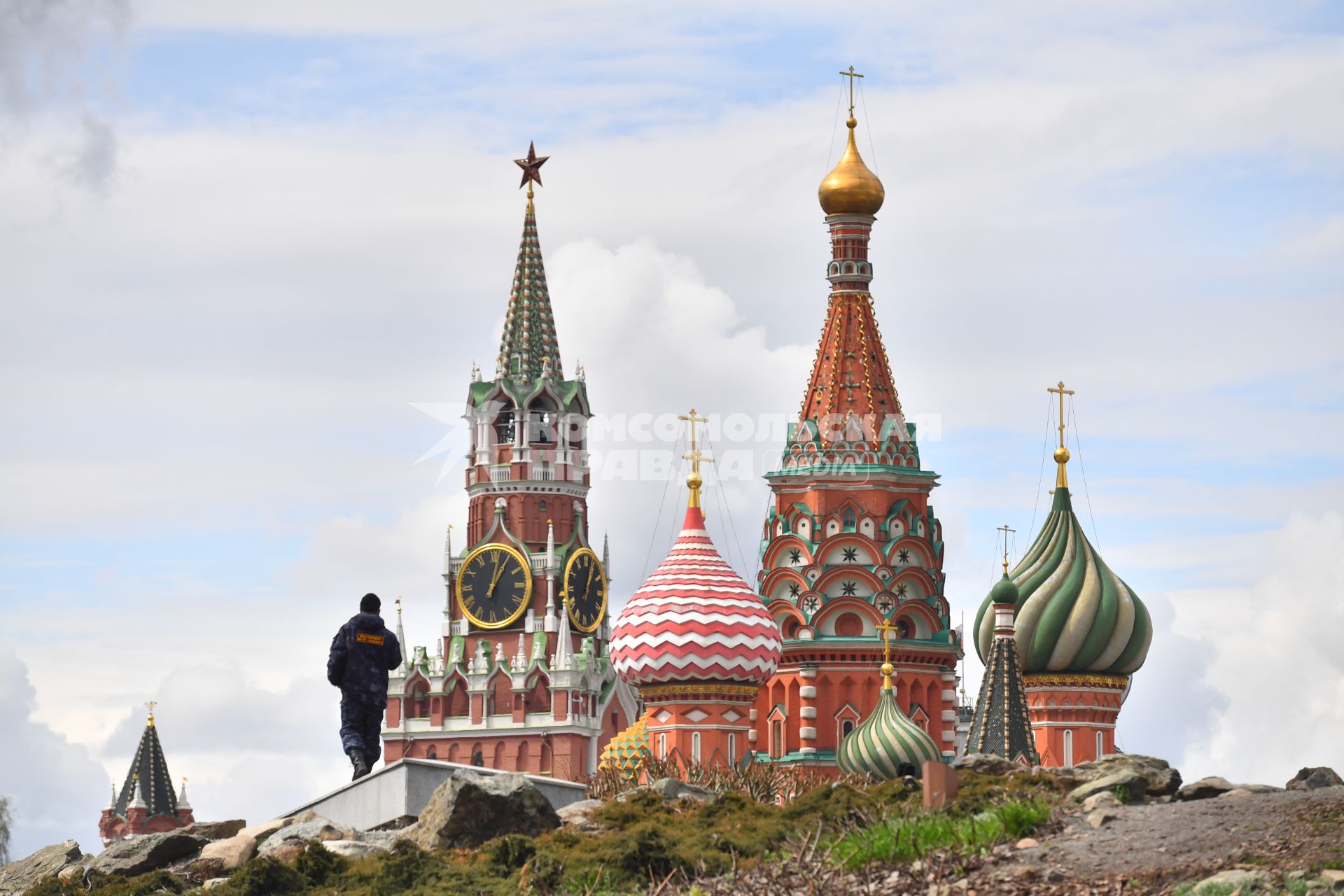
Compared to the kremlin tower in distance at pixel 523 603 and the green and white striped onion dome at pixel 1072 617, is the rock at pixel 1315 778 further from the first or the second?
the kremlin tower in distance at pixel 523 603

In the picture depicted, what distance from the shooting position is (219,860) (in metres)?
32.0

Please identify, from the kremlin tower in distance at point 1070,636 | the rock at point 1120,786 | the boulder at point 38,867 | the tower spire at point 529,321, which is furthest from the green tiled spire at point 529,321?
the rock at point 1120,786

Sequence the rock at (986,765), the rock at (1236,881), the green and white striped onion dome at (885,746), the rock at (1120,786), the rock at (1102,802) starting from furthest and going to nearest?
the green and white striped onion dome at (885,746), the rock at (986,765), the rock at (1120,786), the rock at (1102,802), the rock at (1236,881)

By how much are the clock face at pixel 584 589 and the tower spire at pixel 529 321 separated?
621cm

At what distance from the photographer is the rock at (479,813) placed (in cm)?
3050

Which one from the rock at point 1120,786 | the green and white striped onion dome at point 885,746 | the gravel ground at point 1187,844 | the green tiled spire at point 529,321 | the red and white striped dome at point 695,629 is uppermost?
the green tiled spire at point 529,321

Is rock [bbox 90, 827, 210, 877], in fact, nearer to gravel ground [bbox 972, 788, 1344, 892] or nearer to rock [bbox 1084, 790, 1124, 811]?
rock [bbox 1084, 790, 1124, 811]

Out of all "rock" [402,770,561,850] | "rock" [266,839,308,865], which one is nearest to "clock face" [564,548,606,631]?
"rock" [266,839,308,865]

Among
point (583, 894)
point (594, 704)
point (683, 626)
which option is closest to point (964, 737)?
point (594, 704)

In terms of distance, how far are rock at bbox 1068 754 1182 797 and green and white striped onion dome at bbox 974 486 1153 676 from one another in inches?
1160

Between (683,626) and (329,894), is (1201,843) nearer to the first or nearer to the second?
(329,894)

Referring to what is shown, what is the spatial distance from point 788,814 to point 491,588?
6878 cm

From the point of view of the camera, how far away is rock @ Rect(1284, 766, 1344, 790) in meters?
28.9

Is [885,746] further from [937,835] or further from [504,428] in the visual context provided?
[504,428]
